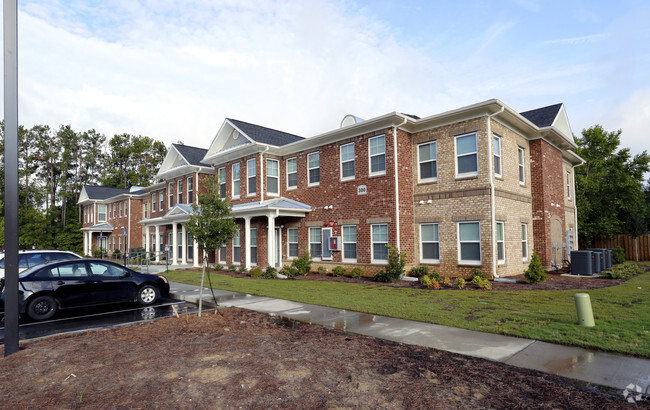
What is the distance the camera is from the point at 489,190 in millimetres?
14000

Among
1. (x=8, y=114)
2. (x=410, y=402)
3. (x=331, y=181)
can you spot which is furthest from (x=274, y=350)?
(x=331, y=181)

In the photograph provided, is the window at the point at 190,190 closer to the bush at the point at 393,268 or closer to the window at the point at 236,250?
the window at the point at 236,250

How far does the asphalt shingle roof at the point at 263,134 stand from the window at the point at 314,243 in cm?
536

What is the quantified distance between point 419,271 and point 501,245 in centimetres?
329

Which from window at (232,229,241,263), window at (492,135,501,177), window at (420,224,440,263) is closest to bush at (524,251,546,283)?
window at (420,224,440,263)

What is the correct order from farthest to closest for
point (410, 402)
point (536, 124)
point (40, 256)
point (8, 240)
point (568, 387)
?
point (536, 124) → point (40, 256) → point (8, 240) → point (568, 387) → point (410, 402)

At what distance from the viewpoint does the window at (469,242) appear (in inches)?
565

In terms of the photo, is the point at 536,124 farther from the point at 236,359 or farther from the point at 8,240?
the point at 8,240

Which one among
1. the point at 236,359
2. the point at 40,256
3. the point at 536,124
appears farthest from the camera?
the point at 536,124

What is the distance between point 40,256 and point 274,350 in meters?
11.5

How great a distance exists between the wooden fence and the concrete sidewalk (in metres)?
25.3

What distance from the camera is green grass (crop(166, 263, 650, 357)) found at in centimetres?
654

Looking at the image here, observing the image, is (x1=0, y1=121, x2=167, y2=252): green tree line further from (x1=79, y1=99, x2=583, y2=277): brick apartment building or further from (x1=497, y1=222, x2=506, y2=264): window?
(x1=497, y1=222, x2=506, y2=264): window

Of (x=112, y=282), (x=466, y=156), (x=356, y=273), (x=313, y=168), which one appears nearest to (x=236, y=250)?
(x=313, y=168)
